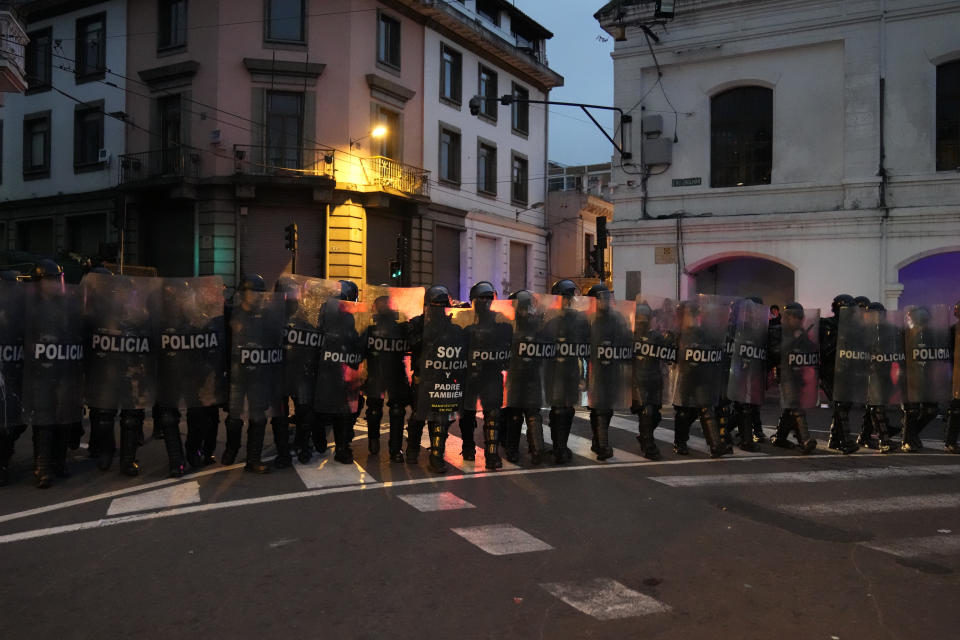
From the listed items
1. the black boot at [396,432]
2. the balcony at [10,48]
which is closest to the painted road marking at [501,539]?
the black boot at [396,432]

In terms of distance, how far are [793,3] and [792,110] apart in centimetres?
231

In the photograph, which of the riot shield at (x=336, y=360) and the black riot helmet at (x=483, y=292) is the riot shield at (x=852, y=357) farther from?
the riot shield at (x=336, y=360)

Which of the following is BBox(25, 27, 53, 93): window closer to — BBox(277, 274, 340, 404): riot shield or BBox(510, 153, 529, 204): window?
BBox(510, 153, 529, 204): window

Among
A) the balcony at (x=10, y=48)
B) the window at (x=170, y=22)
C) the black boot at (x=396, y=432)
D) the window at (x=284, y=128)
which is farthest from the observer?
the window at (x=170, y=22)

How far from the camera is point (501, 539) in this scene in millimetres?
5727

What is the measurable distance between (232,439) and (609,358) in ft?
13.7

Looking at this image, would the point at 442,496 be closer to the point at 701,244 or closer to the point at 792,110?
the point at 701,244

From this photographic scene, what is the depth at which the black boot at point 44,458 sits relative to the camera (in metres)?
7.33

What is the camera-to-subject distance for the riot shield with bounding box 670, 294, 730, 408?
9328 millimetres

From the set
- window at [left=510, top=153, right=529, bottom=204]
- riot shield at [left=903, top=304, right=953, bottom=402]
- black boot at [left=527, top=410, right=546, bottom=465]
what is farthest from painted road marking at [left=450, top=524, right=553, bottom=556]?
window at [left=510, top=153, right=529, bottom=204]

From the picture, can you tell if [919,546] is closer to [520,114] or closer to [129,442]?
[129,442]

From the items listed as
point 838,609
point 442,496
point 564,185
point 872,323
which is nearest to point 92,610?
point 442,496

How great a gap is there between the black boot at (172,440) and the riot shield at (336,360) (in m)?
→ 1.38

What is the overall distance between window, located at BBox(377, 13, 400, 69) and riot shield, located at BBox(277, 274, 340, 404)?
19.2 metres
